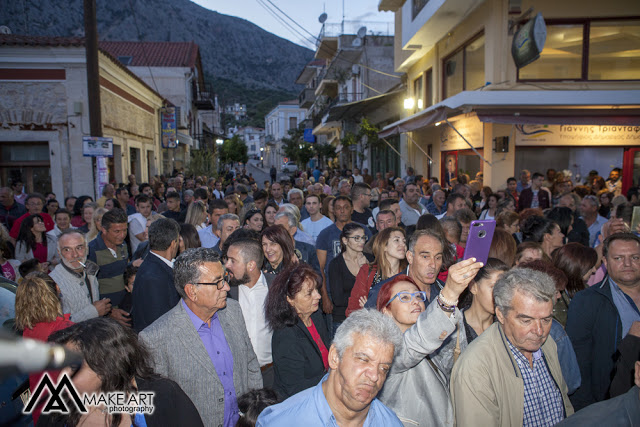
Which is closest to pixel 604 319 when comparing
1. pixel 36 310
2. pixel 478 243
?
pixel 478 243

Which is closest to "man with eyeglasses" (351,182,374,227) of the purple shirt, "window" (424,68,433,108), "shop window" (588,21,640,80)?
the purple shirt

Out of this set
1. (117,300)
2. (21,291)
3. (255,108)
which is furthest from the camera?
(255,108)

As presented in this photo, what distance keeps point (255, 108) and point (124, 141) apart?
4489 inches

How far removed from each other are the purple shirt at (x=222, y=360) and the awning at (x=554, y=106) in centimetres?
875

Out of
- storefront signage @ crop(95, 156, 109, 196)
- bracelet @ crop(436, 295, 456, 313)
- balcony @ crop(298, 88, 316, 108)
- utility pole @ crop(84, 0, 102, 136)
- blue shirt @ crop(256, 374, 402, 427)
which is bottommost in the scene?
blue shirt @ crop(256, 374, 402, 427)

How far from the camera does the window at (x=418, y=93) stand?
18.2m

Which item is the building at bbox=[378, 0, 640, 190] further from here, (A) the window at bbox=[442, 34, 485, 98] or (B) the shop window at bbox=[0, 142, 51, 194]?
(B) the shop window at bbox=[0, 142, 51, 194]

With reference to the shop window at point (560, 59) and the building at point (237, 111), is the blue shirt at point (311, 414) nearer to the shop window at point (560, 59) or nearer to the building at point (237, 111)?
the shop window at point (560, 59)

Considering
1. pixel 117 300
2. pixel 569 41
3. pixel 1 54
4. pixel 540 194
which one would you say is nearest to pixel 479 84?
pixel 569 41

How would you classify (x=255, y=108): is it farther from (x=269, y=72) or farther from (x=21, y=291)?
(x=21, y=291)

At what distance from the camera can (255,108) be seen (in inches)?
5020

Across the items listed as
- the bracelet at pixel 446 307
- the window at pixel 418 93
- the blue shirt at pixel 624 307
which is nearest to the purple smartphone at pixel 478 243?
the bracelet at pixel 446 307

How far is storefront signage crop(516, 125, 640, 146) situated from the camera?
1168cm

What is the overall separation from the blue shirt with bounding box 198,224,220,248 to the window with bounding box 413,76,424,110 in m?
13.8
